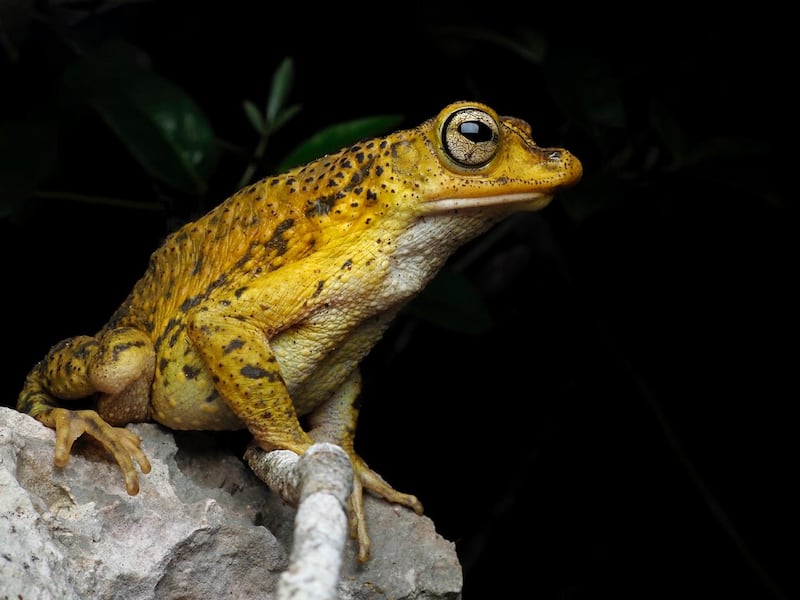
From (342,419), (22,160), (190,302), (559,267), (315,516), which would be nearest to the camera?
(315,516)

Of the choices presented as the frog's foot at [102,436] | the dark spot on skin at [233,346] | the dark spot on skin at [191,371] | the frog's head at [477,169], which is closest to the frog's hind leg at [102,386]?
the frog's foot at [102,436]

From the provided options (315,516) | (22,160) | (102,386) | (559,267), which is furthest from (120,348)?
(559,267)

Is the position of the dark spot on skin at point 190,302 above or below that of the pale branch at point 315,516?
above

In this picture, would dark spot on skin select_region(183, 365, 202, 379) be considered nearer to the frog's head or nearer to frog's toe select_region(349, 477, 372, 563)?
frog's toe select_region(349, 477, 372, 563)

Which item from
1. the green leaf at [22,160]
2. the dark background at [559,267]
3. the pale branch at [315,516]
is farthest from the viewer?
the dark background at [559,267]

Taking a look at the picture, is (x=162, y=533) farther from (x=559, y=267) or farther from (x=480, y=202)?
(x=559, y=267)

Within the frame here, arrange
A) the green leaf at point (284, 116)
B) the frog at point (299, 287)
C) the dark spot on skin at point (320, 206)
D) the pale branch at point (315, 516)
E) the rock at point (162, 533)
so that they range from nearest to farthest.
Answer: the pale branch at point (315, 516), the rock at point (162, 533), the frog at point (299, 287), the dark spot on skin at point (320, 206), the green leaf at point (284, 116)

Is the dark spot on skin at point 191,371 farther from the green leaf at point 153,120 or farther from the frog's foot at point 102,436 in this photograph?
the green leaf at point 153,120
